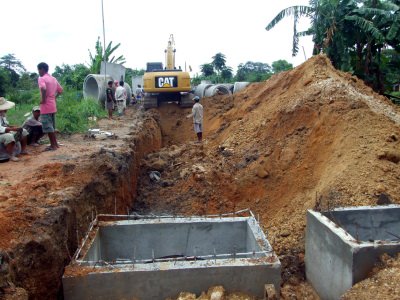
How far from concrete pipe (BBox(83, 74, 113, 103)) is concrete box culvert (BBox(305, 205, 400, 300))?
13.0 metres

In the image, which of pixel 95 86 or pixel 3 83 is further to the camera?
pixel 3 83

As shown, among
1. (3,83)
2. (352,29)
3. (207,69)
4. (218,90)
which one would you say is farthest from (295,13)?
(207,69)

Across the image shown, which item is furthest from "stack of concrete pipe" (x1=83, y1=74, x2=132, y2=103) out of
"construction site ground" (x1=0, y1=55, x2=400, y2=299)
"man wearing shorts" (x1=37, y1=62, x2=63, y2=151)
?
"man wearing shorts" (x1=37, y1=62, x2=63, y2=151)

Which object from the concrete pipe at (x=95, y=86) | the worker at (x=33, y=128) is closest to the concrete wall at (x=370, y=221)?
the worker at (x=33, y=128)

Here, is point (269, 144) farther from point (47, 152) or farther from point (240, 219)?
point (47, 152)

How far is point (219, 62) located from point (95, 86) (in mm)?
25789

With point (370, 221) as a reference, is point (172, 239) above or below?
below

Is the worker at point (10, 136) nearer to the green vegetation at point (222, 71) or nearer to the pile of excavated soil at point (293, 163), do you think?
the pile of excavated soil at point (293, 163)

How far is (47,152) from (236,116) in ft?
21.7

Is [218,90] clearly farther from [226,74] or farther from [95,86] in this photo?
[226,74]

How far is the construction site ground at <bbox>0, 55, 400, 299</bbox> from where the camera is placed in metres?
3.87

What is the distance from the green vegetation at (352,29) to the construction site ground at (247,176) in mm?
3901

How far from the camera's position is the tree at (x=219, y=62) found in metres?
42.5

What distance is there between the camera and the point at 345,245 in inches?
158
